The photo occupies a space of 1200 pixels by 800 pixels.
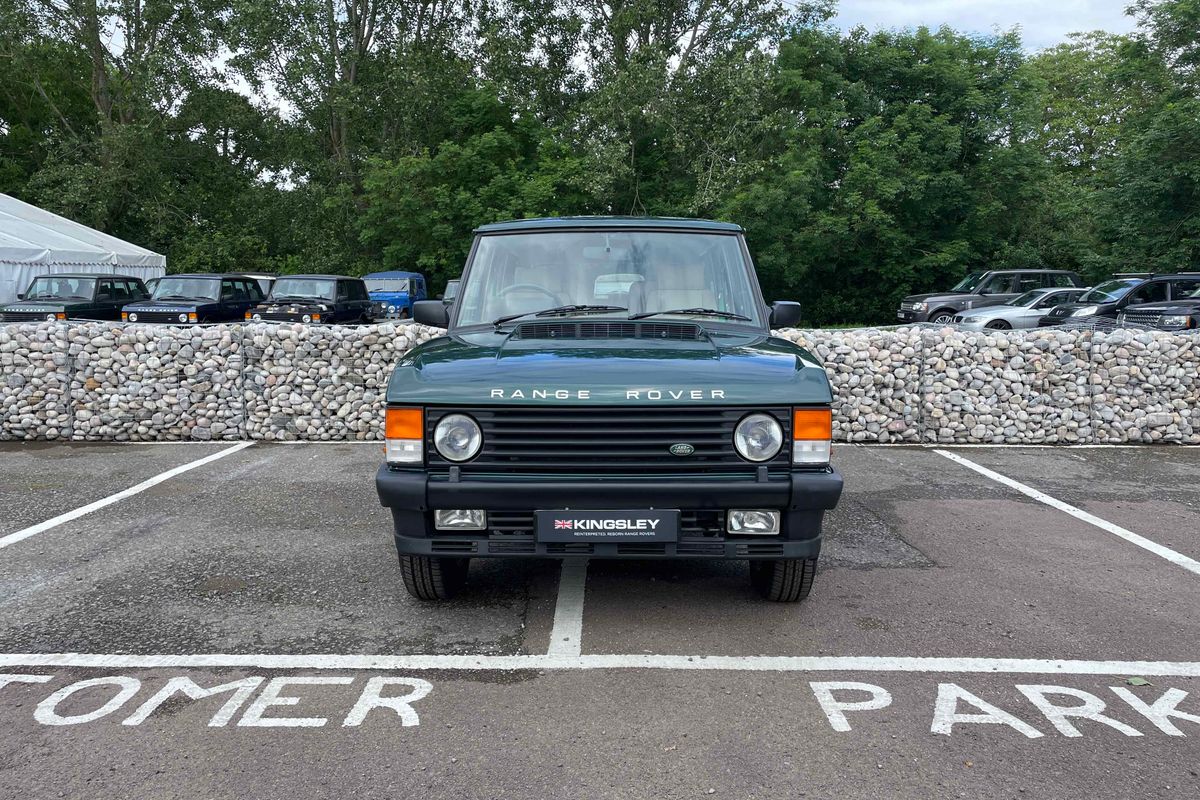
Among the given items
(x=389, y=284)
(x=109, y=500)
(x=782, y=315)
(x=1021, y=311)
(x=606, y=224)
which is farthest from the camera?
(x=389, y=284)

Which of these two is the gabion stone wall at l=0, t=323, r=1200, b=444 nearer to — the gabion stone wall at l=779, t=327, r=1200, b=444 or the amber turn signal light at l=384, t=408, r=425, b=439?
the gabion stone wall at l=779, t=327, r=1200, b=444

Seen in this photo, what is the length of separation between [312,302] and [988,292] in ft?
59.5

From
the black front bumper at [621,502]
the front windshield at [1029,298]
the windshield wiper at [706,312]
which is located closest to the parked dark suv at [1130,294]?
the front windshield at [1029,298]

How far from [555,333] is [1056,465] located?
634 cm

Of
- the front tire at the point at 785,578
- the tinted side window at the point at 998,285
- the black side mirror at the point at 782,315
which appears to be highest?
the tinted side window at the point at 998,285

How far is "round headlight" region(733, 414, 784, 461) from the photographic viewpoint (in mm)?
3896

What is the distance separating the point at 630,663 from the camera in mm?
3922

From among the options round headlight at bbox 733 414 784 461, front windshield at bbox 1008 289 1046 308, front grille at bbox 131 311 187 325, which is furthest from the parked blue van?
round headlight at bbox 733 414 784 461

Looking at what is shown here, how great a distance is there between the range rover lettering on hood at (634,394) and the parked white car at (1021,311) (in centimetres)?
2006

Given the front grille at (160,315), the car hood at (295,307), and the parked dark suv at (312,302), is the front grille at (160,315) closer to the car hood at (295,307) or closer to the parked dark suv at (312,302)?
the parked dark suv at (312,302)

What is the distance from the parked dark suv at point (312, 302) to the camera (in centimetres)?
1998

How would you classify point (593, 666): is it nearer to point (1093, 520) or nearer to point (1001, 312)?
point (1093, 520)

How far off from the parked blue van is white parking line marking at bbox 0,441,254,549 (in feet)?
58.2

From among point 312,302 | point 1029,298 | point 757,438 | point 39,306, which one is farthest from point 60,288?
point 1029,298
